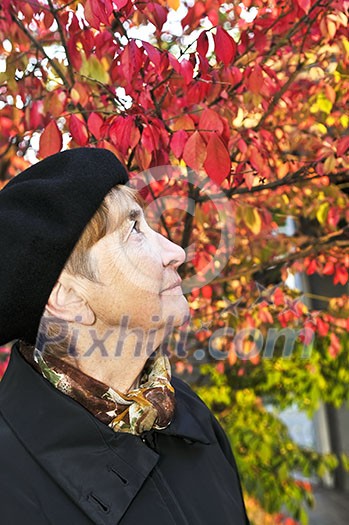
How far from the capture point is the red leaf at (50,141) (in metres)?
2.18

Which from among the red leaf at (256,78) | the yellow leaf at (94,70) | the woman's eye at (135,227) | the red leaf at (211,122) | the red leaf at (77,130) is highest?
the yellow leaf at (94,70)

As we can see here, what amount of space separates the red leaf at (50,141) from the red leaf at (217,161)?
1.59 feet

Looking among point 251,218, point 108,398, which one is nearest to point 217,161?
point 108,398

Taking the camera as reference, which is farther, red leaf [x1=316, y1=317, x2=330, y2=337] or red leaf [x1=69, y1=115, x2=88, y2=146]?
red leaf [x1=316, y1=317, x2=330, y2=337]

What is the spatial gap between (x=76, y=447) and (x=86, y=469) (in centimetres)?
6

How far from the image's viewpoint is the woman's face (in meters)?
1.62

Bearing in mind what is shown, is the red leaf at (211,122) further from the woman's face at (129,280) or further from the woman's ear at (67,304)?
the woman's ear at (67,304)

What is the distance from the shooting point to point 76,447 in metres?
1.51

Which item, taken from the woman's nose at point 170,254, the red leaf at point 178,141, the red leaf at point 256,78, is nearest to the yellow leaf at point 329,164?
the red leaf at point 256,78

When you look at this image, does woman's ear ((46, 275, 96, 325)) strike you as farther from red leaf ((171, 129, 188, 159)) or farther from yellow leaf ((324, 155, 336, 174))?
yellow leaf ((324, 155, 336, 174))

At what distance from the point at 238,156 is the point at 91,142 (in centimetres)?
77

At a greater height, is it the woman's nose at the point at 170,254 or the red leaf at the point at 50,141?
the red leaf at the point at 50,141

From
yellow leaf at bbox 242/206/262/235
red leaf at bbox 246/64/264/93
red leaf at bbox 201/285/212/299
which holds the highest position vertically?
red leaf at bbox 246/64/264/93

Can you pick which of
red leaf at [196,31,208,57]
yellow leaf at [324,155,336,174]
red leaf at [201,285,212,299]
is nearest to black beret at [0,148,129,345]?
red leaf at [196,31,208,57]
